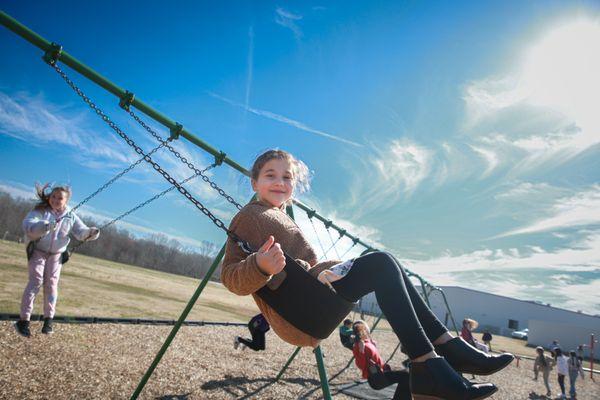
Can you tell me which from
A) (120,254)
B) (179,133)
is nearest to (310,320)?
(179,133)

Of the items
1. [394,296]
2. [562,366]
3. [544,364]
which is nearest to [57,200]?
[394,296]

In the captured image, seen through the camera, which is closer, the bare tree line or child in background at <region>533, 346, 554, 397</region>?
child in background at <region>533, 346, 554, 397</region>

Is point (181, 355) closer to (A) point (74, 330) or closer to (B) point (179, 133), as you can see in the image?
(A) point (74, 330)

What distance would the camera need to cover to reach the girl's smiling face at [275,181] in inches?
92.8

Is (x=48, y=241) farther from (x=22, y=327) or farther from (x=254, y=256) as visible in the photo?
(x=254, y=256)

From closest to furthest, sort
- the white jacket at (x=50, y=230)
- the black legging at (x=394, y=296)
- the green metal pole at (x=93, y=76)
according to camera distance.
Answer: the black legging at (x=394, y=296)
the green metal pole at (x=93, y=76)
the white jacket at (x=50, y=230)

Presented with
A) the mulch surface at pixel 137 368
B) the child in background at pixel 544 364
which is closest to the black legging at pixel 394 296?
the mulch surface at pixel 137 368

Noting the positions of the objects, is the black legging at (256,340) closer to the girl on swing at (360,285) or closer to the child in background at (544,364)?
the girl on swing at (360,285)

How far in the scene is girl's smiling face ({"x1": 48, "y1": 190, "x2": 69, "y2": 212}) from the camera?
379 centimetres

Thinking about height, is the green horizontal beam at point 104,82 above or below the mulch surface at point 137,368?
above

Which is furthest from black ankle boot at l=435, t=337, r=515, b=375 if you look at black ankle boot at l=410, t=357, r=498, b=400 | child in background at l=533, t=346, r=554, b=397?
child in background at l=533, t=346, r=554, b=397

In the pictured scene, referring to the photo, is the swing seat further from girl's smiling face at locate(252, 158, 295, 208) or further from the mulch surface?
the mulch surface

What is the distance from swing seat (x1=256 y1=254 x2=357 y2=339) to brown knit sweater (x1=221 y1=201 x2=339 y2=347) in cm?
6

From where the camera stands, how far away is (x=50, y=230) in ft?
11.7
